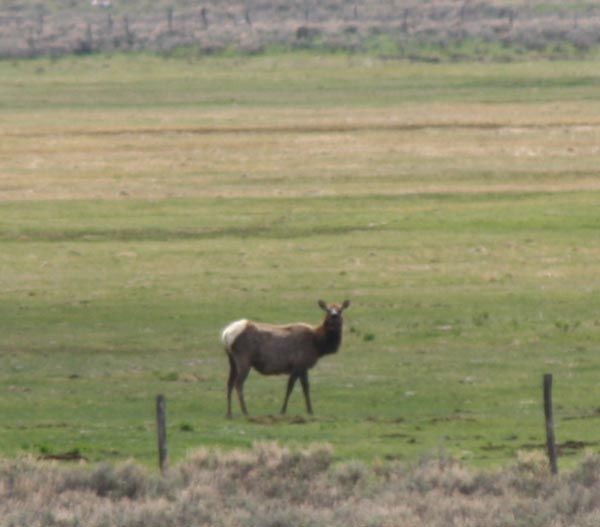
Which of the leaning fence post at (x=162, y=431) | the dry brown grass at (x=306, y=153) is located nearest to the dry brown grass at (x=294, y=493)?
the leaning fence post at (x=162, y=431)

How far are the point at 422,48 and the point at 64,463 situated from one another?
89.7 m

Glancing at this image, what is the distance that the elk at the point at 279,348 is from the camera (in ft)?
81.7

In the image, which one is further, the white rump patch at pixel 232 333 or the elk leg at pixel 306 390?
the white rump patch at pixel 232 333

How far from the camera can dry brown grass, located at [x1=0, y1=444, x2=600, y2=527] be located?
18.4 meters

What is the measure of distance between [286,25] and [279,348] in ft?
344

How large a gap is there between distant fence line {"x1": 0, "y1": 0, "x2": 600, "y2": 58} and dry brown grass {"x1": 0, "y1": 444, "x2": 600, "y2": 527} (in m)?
87.9

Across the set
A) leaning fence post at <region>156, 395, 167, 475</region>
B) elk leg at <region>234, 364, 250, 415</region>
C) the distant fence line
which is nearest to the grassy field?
elk leg at <region>234, 364, 250, 415</region>

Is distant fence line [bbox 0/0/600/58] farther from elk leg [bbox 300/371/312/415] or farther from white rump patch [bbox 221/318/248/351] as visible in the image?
white rump patch [bbox 221/318/248/351]

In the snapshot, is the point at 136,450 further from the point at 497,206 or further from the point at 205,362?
the point at 497,206

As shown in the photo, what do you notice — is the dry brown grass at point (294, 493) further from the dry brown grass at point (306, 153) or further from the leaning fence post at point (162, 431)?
the dry brown grass at point (306, 153)

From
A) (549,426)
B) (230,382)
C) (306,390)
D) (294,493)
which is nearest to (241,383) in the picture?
(230,382)

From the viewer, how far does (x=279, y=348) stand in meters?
25.2

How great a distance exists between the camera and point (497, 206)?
158 ft

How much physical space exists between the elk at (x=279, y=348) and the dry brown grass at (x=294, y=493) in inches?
158
